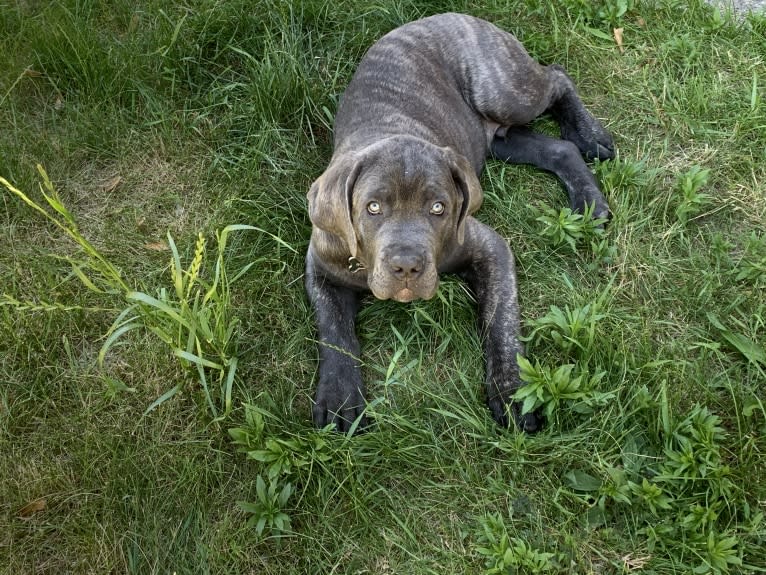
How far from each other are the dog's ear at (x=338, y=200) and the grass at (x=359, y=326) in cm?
67

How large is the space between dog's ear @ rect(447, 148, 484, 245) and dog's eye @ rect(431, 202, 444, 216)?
7.0 inches

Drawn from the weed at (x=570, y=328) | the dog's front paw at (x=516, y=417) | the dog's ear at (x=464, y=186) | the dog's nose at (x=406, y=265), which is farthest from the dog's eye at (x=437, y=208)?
the dog's front paw at (x=516, y=417)

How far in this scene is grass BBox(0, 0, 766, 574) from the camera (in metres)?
3.46

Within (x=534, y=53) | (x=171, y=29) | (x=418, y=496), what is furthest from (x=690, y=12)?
(x=418, y=496)

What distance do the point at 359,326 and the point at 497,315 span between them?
2.56 ft

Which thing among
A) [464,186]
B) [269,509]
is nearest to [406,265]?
[464,186]

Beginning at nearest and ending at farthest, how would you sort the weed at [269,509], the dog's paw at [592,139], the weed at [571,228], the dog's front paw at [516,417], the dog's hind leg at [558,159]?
the weed at [269,509] < the dog's front paw at [516,417] < the weed at [571,228] < the dog's hind leg at [558,159] < the dog's paw at [592,139]

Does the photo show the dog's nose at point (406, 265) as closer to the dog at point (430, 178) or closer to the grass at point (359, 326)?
the dog at point (430, 178)

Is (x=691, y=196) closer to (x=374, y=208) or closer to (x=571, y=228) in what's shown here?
(x=571, y=228)

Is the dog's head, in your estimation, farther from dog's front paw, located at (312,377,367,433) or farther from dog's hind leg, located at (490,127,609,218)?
dog's hind leg, located at (490,127,609,218)

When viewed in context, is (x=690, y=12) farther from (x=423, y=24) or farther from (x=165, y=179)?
(x=165, y=179)

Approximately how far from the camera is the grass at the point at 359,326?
346 centimetres

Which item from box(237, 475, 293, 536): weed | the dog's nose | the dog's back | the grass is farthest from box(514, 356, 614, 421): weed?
the dog's back

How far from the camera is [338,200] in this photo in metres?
3.63
